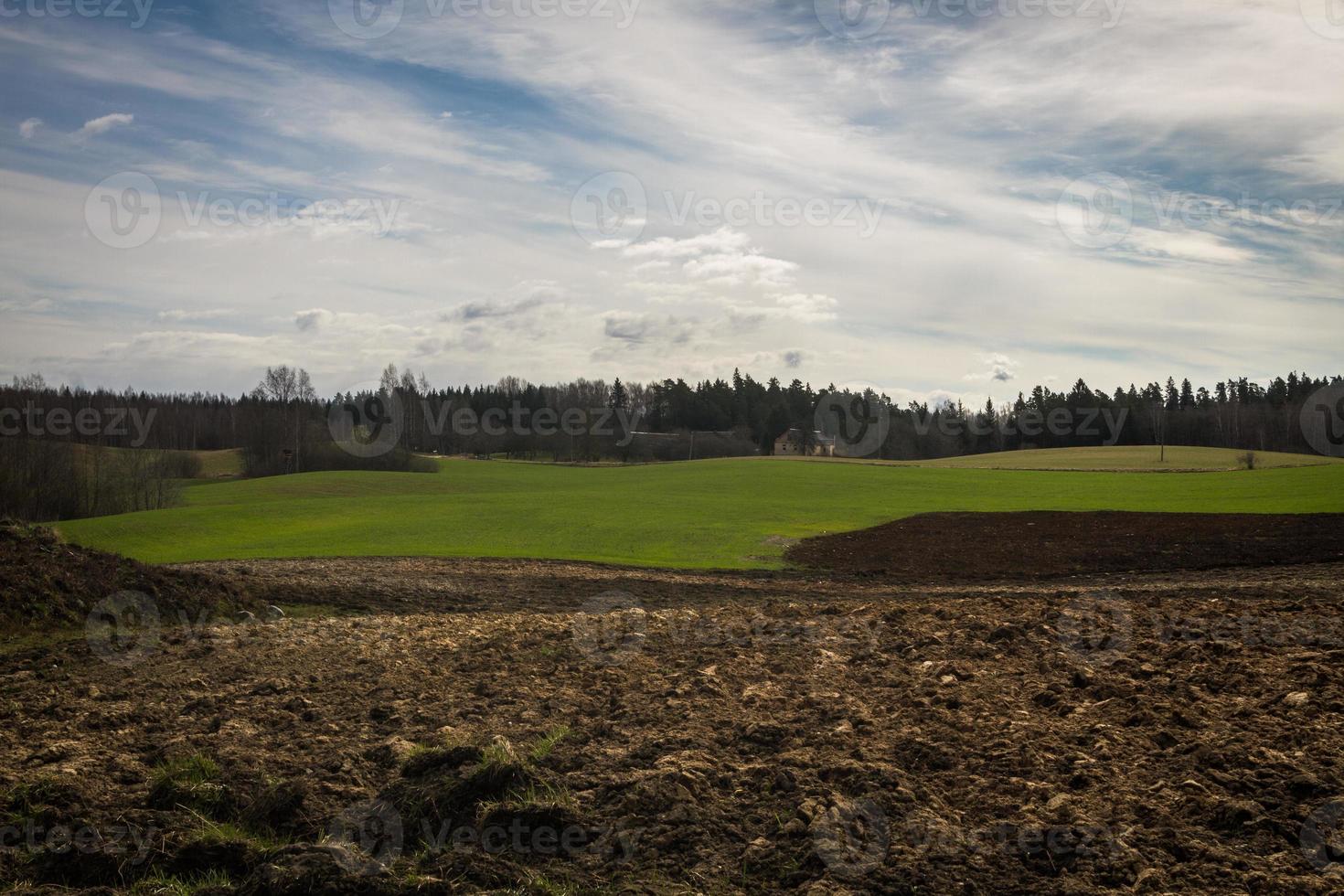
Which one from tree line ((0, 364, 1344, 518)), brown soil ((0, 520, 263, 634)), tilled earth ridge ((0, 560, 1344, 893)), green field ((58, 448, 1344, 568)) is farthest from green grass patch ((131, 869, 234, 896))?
tree line ((0, 364, 1344, 518))

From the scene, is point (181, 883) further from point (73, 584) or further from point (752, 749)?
point (73, 584)

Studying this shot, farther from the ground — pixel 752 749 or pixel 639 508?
pixel 752 749

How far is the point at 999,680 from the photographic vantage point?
883 cm

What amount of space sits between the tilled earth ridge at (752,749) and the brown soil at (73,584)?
226 centimetres

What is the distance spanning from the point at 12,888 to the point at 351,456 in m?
93.0

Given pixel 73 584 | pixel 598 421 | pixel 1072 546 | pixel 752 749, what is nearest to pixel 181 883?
pixel 752 749

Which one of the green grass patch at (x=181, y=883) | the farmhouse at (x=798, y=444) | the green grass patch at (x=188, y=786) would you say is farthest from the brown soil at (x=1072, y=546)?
the farmhouse at (x=798, y=444)

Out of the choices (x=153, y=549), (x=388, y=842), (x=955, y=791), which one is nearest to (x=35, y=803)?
(x=388, y=842)

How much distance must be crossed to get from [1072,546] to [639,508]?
2085 cm

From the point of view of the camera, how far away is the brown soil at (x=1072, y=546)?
81.4 ft

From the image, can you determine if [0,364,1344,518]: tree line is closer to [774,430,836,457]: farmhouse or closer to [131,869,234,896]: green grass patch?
[774,430,836,457]: farmhouse

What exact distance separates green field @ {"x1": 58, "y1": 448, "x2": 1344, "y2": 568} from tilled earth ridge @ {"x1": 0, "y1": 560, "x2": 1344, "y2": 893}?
16.2m

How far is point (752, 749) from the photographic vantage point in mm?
7312

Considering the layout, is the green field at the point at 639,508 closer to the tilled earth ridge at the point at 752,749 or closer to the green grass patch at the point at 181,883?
the tilled earth ridge at the point at 752,749
